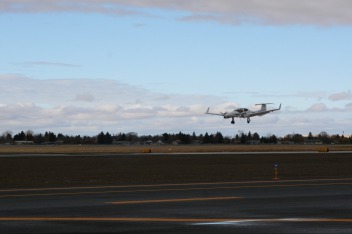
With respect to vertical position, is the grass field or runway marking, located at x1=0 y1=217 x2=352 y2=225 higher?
the grass field

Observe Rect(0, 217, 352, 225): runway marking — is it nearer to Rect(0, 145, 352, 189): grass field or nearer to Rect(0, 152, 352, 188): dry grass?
Rect(0, 145, 352, 189): grass field

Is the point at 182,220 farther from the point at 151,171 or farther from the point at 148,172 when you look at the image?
the point at 151,171

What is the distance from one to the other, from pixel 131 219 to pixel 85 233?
9.68 feet

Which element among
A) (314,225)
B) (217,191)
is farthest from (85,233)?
(217,191)

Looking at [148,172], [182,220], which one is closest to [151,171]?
[148,172]

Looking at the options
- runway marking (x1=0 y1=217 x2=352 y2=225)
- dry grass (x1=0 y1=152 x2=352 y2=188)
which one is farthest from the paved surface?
dry grass (x1=0 y1=152 x2=352 y2=188)

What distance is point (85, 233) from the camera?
16641mm

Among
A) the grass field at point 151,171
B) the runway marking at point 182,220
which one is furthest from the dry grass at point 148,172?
the runway marking at point 182,220

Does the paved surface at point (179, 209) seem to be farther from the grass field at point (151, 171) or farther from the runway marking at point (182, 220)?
the grass field at point (151, 171)

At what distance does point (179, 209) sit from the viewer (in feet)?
72.7

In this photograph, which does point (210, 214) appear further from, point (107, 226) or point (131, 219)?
point (107, 226)

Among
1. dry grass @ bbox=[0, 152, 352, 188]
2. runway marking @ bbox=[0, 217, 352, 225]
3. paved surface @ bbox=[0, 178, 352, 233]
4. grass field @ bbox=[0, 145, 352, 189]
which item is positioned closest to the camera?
paved surface @ bbox=[0, 178, 352, 233]

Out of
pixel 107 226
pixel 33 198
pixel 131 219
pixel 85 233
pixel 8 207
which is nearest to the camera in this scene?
pixel 85 233

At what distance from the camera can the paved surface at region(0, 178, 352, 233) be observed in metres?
17.7
